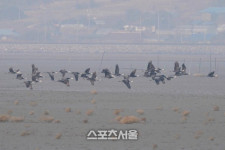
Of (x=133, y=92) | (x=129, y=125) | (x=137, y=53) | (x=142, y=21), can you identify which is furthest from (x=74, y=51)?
(x=129, y=125)

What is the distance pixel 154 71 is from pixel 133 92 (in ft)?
16.5

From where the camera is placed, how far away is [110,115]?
116 ft

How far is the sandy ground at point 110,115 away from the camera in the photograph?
27281mm

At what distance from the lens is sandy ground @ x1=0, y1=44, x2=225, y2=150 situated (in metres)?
27.3

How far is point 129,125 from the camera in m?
31.3

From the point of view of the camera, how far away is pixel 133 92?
49812 mm

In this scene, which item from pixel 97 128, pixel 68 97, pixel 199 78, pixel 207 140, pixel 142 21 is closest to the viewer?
pixel 207 140

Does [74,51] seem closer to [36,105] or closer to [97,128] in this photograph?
[36,105]

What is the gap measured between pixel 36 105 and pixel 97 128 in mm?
9458

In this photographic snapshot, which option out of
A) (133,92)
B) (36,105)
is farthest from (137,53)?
(36,105)

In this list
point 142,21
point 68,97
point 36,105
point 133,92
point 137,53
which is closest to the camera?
point 36,105

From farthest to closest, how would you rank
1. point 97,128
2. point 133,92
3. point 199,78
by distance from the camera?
1. point 199,78
2. point 133,92
3. point 97,128

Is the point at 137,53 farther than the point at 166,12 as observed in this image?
No

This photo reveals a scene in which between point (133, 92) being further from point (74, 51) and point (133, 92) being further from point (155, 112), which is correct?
point (74, 51)
